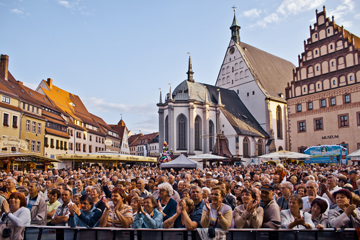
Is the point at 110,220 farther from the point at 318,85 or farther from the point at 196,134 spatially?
the point at 196,134

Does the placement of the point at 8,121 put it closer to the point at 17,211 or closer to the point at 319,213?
the point at 17,211

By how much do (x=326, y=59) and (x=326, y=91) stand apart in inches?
143

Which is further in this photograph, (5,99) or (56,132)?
(56,132)

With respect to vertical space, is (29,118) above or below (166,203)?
above

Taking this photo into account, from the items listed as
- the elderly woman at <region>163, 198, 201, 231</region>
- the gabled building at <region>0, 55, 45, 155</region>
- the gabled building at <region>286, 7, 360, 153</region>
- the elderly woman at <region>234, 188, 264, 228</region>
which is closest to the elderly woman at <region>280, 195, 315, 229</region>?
the elderly woman at <region>234, 188, 264, 228</region>

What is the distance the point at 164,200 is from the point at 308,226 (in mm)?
2230

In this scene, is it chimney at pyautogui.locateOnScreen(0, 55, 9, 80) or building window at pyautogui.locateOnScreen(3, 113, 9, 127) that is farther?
chimney at pyautogui.locateOnScreen(0, 55, 9, 80)

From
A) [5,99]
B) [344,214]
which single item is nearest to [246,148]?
[5,99]

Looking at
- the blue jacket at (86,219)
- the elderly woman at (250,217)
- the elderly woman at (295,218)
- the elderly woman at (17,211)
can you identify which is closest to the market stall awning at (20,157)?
the elderly woman at (17,211)

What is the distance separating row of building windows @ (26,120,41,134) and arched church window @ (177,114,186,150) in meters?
18.5

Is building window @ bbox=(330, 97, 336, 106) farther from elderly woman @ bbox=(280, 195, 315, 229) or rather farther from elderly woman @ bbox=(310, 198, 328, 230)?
elderly woman @ bbox=(280, 195, 315, 229)

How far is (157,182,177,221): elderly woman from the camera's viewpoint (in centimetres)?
507

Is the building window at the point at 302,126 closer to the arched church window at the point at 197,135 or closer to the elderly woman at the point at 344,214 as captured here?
the arched church window at the point at 197,135

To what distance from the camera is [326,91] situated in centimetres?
3750
